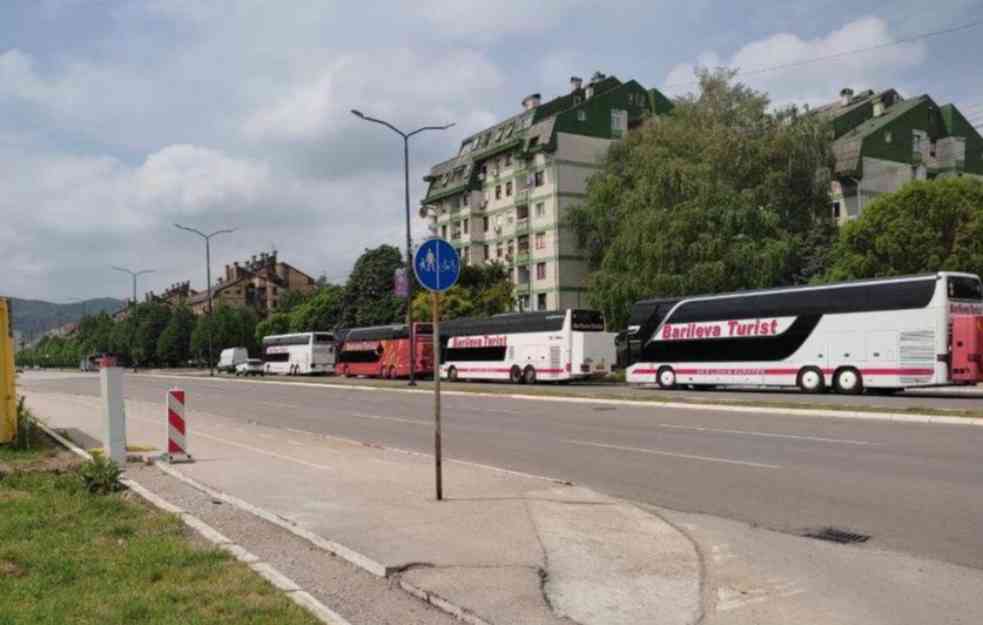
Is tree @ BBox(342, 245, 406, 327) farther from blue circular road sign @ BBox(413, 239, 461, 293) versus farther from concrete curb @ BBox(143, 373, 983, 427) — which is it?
blue circular road sign @ BBox(413, 239, 461, 293)

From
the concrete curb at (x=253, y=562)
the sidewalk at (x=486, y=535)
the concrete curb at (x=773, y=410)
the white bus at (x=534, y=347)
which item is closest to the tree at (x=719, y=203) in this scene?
the white bus at (x=534, y=347)

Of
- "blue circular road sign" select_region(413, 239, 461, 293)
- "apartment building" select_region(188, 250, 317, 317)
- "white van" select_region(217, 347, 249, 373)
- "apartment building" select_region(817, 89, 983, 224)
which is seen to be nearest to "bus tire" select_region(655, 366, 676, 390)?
"blue circular road sign" select_region(413, 239, 461, 293)

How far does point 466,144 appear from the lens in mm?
84250

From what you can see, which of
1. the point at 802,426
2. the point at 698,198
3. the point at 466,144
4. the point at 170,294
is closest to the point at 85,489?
the point at 802,426

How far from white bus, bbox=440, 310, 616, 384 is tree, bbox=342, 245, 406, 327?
98.1 feet

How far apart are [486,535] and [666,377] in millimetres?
26735

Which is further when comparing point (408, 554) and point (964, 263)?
point (964, 263)

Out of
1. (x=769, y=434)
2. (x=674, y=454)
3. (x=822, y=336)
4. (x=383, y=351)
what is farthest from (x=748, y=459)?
(x=383, y=351)

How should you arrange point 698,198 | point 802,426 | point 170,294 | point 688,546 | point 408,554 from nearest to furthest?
point 408,554
point 688,546
point 802,426
point 698,198
point 170,294

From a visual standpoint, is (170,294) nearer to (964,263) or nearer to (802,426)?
(964,263)

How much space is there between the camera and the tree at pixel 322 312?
3263 inches

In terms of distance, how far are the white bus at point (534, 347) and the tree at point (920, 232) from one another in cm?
1342

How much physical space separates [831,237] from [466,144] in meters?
42.8

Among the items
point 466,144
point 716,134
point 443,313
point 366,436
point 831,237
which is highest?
point 466,144
